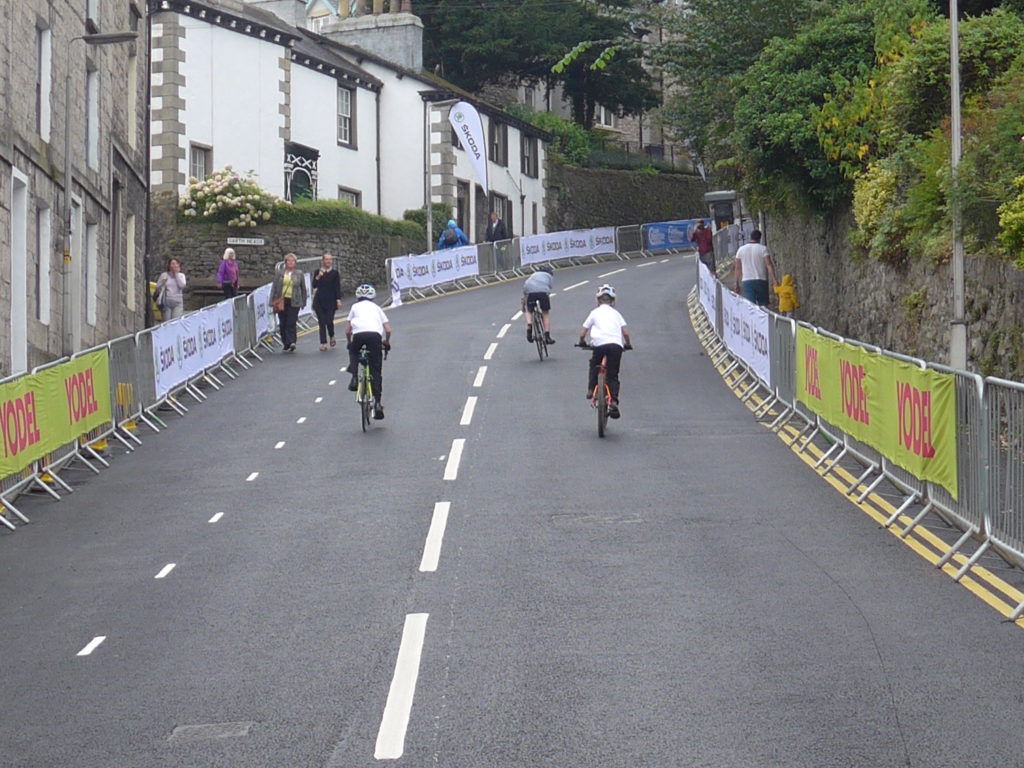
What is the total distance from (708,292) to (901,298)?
11354mm

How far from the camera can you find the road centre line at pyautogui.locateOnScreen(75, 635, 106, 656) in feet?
31.4

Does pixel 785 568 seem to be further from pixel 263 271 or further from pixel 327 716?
pixel 263 271

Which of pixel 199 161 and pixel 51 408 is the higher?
pixel 199 161

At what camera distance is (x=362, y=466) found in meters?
16.8

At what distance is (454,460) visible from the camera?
16.9 meters

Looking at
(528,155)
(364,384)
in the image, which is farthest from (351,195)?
(364,384)

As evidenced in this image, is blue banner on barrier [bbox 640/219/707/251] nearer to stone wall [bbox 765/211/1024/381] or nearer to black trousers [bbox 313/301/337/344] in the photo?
stone wall [bbox 765/211/1024/381]

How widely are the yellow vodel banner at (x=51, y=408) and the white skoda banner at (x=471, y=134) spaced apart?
95.0 ft

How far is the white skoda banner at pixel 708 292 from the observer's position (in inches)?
1187

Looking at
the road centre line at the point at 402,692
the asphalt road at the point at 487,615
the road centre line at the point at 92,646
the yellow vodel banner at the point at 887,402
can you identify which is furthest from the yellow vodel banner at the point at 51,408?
the yellow vodel banner at the point at 887,402

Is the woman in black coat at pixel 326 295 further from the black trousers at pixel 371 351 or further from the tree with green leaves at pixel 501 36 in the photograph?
the tree with green leaves at pixel 501 36

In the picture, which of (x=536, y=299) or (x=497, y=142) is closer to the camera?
(x=536, y=299)

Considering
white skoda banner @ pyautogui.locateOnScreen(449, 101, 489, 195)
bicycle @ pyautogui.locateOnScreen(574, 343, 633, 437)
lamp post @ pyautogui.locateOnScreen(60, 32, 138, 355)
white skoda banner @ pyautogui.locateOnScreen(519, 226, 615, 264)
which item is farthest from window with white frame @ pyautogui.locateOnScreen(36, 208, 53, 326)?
white skoda banner @ pyautogui.locateOnScreen(519, 226, 615, 264)

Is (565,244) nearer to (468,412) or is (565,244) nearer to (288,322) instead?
(288,322)
